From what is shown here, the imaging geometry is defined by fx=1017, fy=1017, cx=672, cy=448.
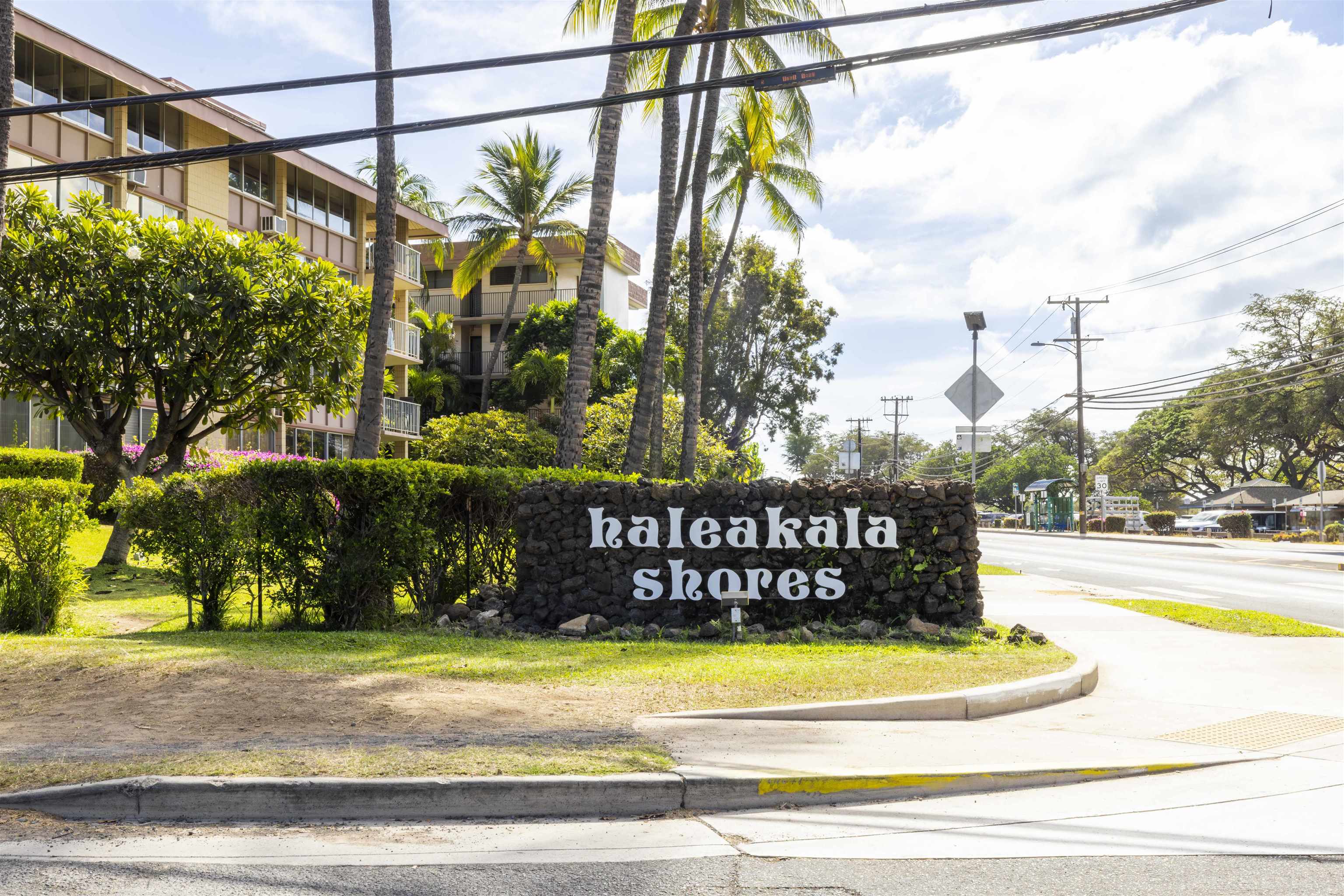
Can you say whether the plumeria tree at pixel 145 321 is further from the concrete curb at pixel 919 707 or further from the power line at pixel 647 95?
the concrete curb at pixel 919 707

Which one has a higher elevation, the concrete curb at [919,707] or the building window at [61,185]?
the building window at [61,185]

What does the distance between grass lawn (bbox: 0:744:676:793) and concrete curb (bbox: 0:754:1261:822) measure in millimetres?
111

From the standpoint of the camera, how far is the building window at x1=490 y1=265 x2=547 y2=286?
46125mm

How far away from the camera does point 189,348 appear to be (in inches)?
669

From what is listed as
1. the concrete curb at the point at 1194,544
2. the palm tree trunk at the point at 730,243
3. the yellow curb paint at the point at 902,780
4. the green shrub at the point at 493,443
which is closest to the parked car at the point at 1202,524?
the concrete curb at the point at 1194,544

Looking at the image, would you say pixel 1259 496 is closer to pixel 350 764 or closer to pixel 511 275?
pixel 511 275

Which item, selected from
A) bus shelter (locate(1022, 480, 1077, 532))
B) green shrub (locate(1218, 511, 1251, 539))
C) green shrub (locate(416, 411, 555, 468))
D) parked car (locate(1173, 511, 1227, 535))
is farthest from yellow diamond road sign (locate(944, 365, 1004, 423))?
bus shelter (locate(1022, 480, 1077, 532))

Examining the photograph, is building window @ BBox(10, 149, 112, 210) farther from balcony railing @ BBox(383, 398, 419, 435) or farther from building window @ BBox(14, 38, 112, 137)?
balcony railing @ BBox(383, 398, 419, 435)

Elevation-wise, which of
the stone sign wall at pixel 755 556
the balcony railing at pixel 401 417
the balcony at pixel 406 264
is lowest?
the stone sign wall at pixel 755 556

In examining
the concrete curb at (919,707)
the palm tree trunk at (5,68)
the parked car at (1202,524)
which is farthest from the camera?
the parked car at (1202,524)

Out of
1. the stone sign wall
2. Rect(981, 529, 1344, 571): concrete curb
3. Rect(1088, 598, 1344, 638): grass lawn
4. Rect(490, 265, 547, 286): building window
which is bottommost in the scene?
Rect(981, 529, 1344, 571): concrete curb

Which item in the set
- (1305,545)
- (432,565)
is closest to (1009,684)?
(432,565)

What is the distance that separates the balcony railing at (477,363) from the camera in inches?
1706

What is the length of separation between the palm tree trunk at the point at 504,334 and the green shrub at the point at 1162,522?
35.7 metres
